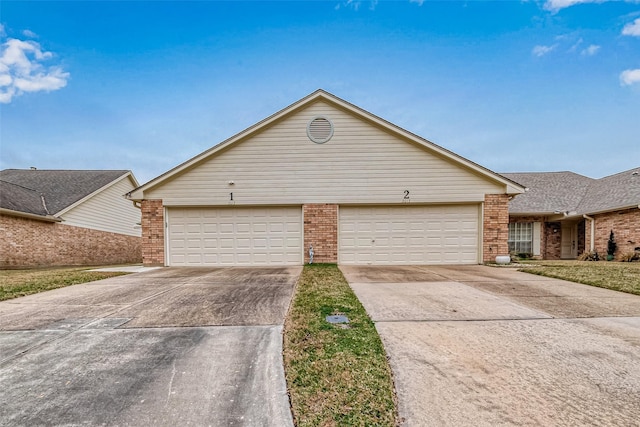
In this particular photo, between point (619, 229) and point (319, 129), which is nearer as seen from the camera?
point (319, 129)

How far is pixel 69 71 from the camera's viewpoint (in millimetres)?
14914

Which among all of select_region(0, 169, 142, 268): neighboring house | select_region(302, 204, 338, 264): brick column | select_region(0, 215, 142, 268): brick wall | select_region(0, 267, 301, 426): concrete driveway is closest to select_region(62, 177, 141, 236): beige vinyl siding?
select_region(0, 169, 142, 268): neighboring house

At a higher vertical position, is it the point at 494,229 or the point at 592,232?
the point at 494,229

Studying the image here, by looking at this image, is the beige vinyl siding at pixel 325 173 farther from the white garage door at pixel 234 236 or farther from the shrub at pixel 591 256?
the shrub at pixel 591 256

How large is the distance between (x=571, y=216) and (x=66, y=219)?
81.9 ft

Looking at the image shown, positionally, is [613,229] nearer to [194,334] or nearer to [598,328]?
[598,328]

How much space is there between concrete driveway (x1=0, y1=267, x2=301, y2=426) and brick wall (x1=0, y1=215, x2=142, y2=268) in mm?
11414

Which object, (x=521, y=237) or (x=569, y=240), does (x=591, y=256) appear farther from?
(x=521, y=237)

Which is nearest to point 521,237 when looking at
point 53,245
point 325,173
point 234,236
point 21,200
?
point 325,173

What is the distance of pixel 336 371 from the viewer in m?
2.43

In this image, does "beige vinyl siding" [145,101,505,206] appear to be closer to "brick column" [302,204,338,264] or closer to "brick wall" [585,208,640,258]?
"brick column" [302,204,338,264]

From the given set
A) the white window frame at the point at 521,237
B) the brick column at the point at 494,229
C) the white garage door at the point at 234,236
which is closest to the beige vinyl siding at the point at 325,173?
the white garage door at the point at 234,236

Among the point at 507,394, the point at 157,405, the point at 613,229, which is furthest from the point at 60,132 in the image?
the point at 613,229

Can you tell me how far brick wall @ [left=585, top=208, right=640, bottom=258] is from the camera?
12.4 m
